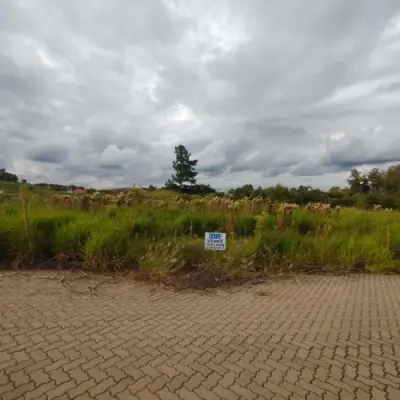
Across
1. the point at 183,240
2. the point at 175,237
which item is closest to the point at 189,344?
the point at 183,240

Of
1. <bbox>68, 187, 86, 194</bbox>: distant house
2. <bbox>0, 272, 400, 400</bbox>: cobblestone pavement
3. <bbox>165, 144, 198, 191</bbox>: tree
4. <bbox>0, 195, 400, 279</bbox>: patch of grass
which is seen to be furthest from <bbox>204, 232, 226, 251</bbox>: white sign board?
<bbox>165, 144, 198, 191</bbox>: tree

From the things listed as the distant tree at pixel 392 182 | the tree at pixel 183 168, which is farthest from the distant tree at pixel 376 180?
the tree at pixel 183 168

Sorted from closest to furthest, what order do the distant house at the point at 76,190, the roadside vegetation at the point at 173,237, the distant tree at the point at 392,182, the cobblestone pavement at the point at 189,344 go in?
1. the cobblestone pavement at the point at 189,344
2. the roadside vegetation at the point at 173,237
3. the distant house at the point at 76,190
4. the distant tree at the point at 392,182

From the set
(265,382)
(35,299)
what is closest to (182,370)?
(265,382)

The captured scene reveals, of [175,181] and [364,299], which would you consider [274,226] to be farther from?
[175,181]

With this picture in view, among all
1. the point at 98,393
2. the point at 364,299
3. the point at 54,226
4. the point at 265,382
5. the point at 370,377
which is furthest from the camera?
the point at 54,226

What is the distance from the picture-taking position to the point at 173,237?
8438mm

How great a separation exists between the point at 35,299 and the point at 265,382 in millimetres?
3521

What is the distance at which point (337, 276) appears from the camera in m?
8.05

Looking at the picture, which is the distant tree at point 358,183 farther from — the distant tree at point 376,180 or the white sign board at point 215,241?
the white sign board at point 215,241

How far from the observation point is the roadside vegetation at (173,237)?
712 centimetres

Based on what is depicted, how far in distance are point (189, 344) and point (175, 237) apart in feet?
15.1

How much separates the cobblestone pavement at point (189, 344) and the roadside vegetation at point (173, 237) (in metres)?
1.06

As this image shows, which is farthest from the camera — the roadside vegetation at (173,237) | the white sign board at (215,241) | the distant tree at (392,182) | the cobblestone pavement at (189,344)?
the distant tree at (392,182)
